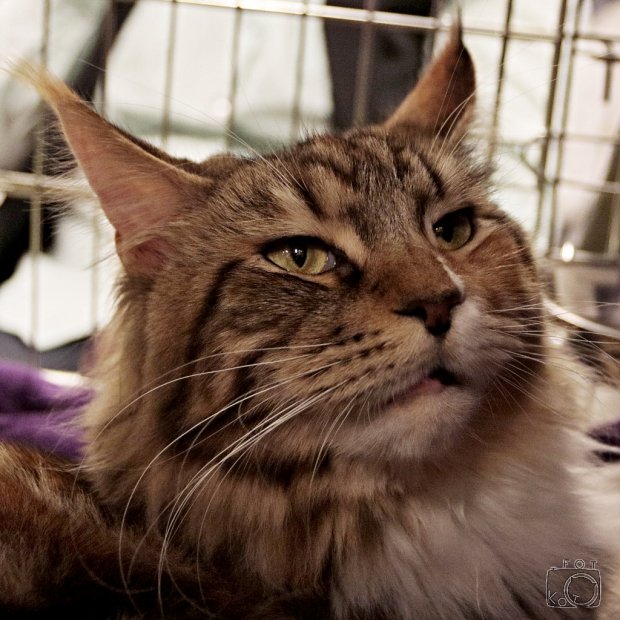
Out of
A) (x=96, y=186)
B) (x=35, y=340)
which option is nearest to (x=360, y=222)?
(x=96, y=186)

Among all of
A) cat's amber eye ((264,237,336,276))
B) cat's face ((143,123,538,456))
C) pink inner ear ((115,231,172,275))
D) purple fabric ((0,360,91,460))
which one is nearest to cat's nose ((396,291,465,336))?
cat's face ((143,123,538,456))

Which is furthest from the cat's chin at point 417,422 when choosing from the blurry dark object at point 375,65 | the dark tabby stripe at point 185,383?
the blurry dark object at point 375,65

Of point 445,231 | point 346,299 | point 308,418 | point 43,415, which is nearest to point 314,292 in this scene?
point 346,299

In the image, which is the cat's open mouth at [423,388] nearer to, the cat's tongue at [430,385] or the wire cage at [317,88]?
the cat's tongue at [430,385]

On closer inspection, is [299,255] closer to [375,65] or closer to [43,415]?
[43,415]

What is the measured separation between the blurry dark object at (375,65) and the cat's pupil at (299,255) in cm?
147

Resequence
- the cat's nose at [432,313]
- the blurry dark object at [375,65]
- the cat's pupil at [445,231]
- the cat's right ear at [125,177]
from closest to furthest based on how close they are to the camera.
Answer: the cat's nose at [432,313]
the cat's right ear at [125,177]
the cat's pupil at [445,231]
the blurry dark object at [375,65]

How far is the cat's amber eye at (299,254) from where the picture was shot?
868 mm

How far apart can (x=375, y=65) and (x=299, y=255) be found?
A: 1.65 m

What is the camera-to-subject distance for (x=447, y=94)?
44.6 inches

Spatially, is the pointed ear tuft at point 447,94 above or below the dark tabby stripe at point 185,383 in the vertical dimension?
above

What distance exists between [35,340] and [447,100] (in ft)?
4.48

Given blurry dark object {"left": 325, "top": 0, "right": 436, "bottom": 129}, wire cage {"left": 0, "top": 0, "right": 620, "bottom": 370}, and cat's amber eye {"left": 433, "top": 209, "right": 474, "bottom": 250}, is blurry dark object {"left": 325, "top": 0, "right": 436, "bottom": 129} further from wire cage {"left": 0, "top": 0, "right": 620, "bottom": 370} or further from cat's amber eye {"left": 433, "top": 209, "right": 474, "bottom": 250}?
cat's amber eye {"left": 433, "top": 209, "right": 474, "bottom": 250}
